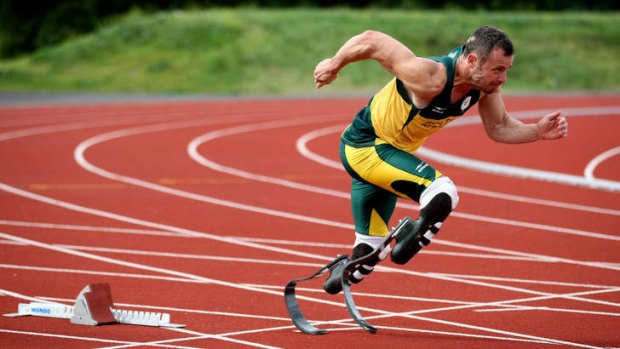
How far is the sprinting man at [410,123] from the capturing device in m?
5.46

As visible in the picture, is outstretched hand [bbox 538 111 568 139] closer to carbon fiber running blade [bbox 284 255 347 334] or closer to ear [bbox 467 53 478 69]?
ear [bbox 467 53 478 69]

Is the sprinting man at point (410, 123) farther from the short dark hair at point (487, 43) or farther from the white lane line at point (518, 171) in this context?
the white lane line at point (518, 171)

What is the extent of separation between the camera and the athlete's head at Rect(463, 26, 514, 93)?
5430mm

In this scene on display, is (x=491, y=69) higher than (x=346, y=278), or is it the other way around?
(x=491, y=69)

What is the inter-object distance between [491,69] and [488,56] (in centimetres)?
7

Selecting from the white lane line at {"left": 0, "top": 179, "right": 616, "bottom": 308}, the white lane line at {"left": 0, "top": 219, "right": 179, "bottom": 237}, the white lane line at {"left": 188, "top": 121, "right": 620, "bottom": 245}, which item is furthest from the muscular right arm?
the white lane line at {"left": 188, "top": 121, "right": 620, "bottom": 245}

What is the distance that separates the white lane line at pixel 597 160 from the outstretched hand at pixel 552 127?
7349 mm

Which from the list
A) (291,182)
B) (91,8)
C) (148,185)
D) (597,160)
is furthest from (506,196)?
(91,8)

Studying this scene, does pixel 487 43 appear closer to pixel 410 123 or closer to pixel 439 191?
pixel 410 123

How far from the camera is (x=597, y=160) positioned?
15.0 meters

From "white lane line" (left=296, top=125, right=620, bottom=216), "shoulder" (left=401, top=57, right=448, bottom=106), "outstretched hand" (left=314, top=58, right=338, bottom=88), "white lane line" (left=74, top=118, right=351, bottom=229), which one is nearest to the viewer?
"shoulder" (left=401, top=57, right=448, bottom=106)

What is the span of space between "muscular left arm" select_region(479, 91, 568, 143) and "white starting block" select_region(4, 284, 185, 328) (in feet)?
6.87

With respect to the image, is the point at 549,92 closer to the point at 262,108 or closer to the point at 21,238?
the point at 262,108

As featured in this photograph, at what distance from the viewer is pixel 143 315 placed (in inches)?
247
